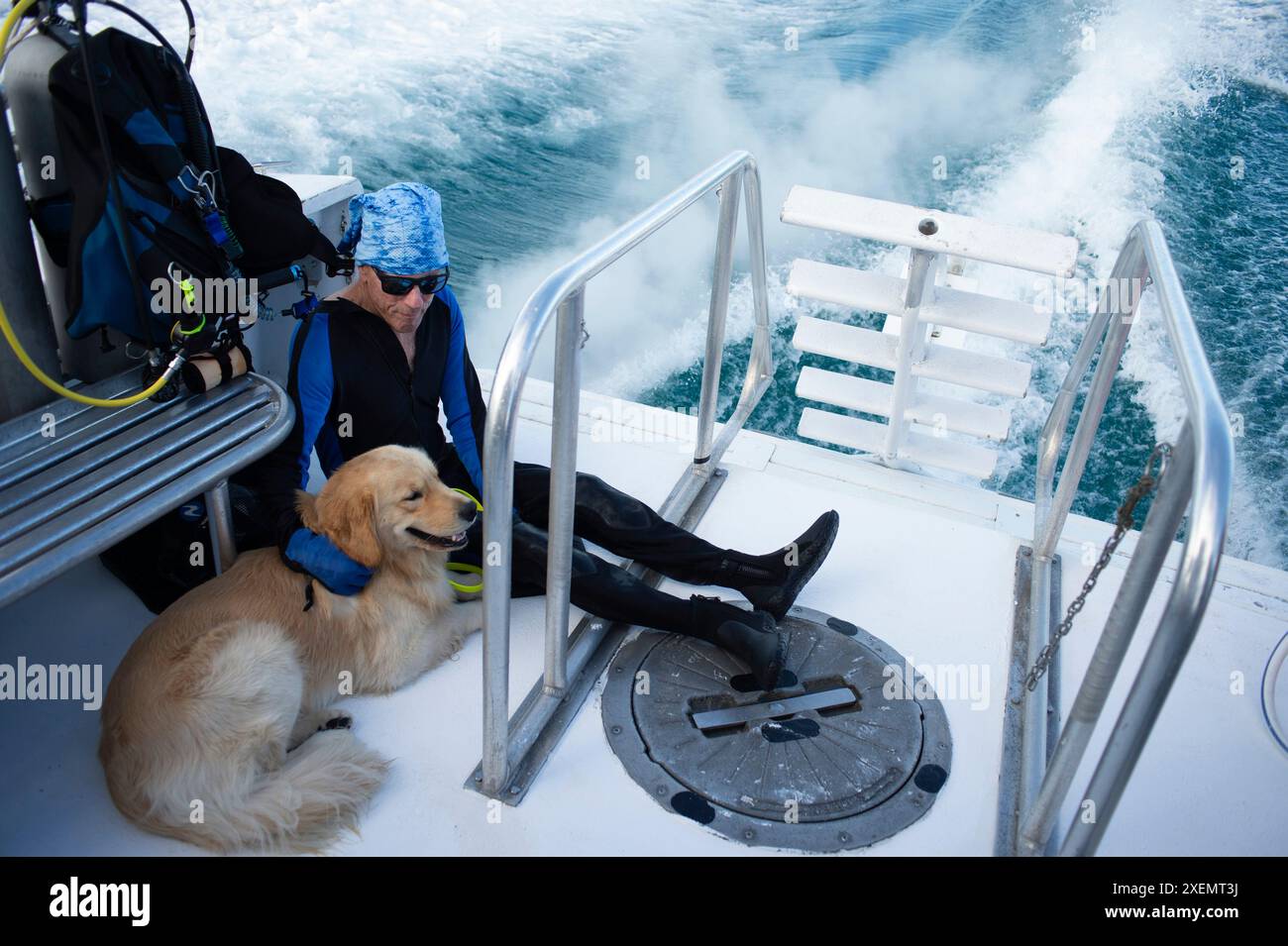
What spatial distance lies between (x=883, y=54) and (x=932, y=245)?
765 cm

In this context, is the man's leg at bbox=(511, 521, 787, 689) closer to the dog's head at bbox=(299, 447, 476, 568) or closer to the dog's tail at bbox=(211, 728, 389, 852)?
the dog's head at bbox=(299, 447, 476, 568)

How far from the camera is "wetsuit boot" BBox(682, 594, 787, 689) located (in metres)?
2.21

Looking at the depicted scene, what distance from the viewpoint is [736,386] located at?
6.44 metres

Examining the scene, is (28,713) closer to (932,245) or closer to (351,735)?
(351,735)

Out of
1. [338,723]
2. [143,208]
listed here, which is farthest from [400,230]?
[338,723]

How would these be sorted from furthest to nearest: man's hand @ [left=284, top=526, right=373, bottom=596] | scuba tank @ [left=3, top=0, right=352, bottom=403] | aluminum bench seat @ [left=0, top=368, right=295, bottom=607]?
man's hand @ [left=284, top=526, right=373, bottom=596] < scuba tank @ [left=3, top=0, right=352, bottom=403] < aluminum bench seat @ [left=0, top=368, right=295, bottom=607]

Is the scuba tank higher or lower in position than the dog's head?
higher

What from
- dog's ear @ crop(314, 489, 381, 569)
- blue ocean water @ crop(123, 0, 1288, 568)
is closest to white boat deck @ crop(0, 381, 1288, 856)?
dog's ear @ crop(314, 489, 381, 569)

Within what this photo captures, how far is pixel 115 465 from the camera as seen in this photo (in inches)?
77.3

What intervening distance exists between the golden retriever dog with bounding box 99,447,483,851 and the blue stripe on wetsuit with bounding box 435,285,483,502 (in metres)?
0.38

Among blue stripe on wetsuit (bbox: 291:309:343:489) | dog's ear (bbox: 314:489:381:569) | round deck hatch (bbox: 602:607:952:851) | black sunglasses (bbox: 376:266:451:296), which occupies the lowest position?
round deck hatch (bbox: 602:607:952:851)

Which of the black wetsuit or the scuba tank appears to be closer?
the scuba tank

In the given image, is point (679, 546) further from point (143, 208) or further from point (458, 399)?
point (143, 208)
